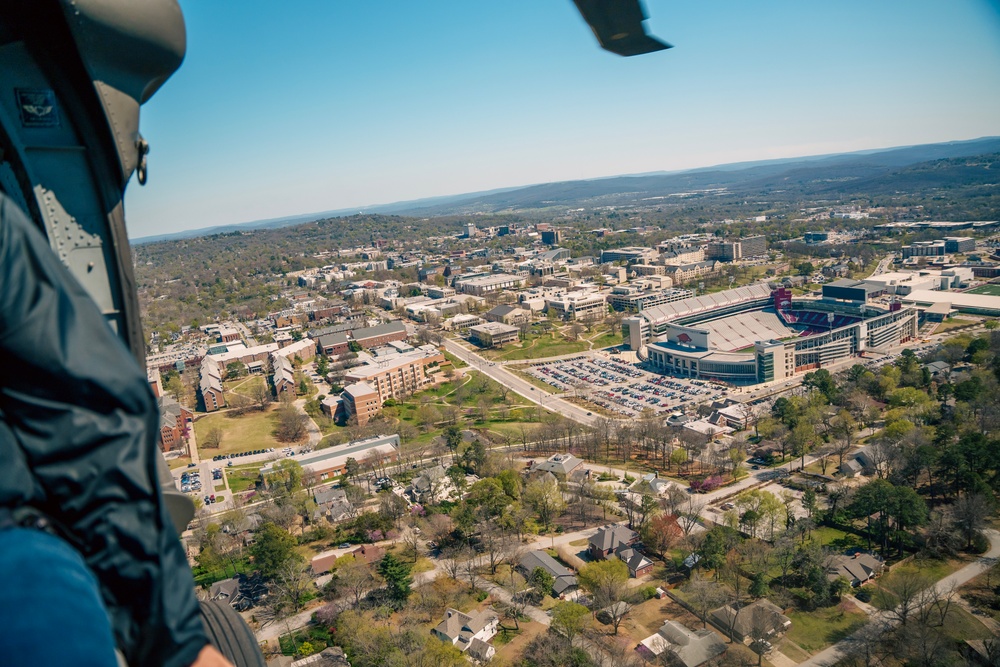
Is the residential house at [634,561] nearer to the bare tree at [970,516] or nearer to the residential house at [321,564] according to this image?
the bare tree at [970,516]

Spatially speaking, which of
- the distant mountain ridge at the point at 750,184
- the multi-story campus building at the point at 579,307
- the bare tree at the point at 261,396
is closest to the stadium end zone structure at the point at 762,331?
the multi-story campus building at the point at 579,307

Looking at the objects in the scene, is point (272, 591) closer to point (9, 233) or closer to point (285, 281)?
point (9, 233)

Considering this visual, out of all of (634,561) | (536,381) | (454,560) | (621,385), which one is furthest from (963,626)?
(536,381)

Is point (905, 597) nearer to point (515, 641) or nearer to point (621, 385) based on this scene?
point (515, 641)

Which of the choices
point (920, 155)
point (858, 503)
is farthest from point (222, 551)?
point (920, 155)

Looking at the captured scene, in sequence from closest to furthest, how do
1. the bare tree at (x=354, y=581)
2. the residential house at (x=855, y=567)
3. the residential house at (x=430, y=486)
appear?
the residential house at (x=855, y=567), the bare tree at (x=354, y=581), the residential house at (x=430, y=486)

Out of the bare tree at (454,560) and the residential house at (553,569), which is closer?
the residential house at (553,569)
